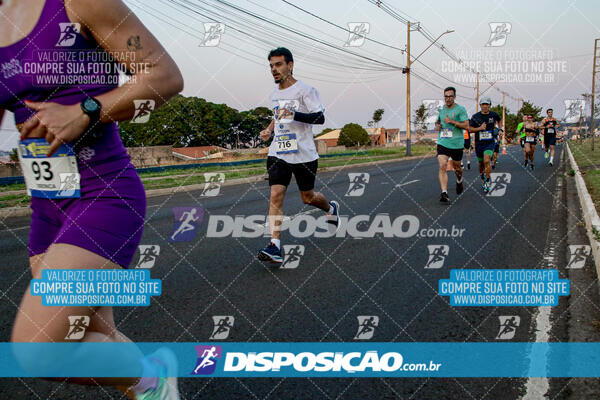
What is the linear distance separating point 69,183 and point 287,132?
3.41m

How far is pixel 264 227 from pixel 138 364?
203 inches

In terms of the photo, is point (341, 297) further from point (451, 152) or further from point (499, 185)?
point (499, 185)

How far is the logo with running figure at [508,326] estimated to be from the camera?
2.90 m

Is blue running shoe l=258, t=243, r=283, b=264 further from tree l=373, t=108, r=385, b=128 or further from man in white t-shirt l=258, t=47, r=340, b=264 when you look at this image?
tree l=373, t=108, r=385, b=128

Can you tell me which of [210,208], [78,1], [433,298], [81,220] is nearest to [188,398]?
[81,220]

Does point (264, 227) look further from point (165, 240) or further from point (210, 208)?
point (210, 208)

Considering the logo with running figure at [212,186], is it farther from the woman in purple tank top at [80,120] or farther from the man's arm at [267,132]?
the woman in purple tank top at [80,120]

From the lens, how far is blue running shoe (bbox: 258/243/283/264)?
15.0 ft

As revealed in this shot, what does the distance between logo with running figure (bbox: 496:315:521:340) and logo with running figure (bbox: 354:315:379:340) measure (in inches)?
31.2

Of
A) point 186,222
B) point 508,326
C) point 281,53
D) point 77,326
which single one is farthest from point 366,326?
point 186,222

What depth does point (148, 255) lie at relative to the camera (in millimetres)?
5234

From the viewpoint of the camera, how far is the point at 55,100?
156 cm

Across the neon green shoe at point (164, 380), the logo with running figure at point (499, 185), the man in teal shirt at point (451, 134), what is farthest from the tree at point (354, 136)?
the neon green shoe at point (164, 380)
